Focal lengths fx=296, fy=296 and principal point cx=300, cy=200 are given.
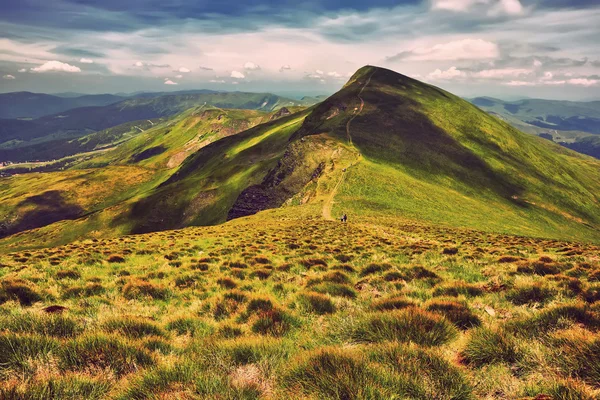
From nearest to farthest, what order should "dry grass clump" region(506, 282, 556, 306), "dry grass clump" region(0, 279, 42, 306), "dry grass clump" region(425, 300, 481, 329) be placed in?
1. "dry grass clump" region(425, 300, 481, 329)
2. "dry grass clump" region(506, 282, 556, 306)
3. "dry grass clump" region(0, 279, 42, 306)

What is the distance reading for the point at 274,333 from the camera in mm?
6770

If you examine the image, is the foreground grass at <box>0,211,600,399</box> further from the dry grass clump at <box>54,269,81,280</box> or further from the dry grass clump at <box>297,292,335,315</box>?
the dry grass clump at <box>54,269,81,280</box>

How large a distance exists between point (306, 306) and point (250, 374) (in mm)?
4034

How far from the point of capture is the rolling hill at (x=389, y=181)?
69062 mm

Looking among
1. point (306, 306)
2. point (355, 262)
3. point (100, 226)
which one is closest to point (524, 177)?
point (355, 262)

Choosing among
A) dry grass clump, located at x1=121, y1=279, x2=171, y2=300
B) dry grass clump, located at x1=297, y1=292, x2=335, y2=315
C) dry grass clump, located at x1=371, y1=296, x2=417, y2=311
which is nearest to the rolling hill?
dry grass clump, located at x1=121, y1=279, x2=171, y2=300

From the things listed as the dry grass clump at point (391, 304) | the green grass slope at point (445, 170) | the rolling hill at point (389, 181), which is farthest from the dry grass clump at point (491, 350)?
the green grass slope at point (445, 170)

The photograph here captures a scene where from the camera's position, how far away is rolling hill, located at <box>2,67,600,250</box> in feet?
227

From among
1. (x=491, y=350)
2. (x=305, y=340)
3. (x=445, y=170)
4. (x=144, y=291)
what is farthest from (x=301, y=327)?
(x=445, y=170)

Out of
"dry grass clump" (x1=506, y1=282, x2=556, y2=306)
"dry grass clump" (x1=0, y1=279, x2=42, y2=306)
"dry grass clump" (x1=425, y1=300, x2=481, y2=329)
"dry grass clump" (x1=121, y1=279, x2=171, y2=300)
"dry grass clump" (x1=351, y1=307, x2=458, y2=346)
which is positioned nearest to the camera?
"dry grass clump" (x1=351, y1=307, x2=458, y2=346)

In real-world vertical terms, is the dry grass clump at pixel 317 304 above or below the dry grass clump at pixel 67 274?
above

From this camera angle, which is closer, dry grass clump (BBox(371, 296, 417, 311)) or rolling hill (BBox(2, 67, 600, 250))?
dry grass clump (BBox(371, 296, 417, 311))

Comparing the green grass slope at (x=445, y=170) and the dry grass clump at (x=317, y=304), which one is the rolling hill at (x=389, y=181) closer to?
the green grass slope at (x=445, y=170)

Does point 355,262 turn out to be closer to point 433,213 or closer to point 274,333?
point 274,333
